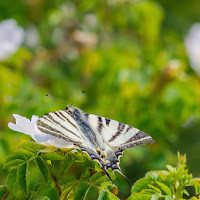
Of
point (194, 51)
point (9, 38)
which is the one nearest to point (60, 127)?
point (9, 38)

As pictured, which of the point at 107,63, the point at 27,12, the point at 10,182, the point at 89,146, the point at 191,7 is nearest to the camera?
the point at 10,182

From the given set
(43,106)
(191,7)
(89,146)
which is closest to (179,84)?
(43,106)

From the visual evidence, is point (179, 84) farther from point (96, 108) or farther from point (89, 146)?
point (89, 146)

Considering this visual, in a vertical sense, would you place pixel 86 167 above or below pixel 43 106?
above

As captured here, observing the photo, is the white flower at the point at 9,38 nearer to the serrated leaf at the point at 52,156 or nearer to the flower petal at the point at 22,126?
the flower petal at the point at 22,126

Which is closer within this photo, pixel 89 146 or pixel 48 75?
pixel 89 146

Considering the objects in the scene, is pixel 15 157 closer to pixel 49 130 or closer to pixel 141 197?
pixel 49 130

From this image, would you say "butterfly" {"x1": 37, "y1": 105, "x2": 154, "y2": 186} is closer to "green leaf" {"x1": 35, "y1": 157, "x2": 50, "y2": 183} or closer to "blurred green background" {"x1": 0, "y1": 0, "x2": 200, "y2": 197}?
"green leaf" {"x1": 35, "y1": 157, "x2": 50, "y2": 183}

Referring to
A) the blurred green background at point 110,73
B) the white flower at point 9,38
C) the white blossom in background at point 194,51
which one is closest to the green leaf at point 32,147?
the blurred green background at point 110,73
